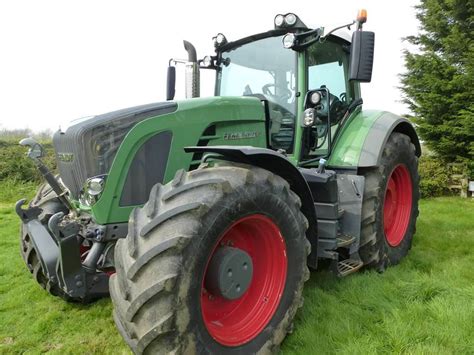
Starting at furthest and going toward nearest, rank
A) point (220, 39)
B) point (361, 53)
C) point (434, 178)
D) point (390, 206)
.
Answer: point (434, 178) → point (390, 206) → point (220, 39) → point (361, 53)

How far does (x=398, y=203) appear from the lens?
4.64 m

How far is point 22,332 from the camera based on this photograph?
116 inches

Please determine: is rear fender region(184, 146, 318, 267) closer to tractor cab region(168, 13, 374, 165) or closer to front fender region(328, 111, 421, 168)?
tractor cab region(168, 13, 374, 165)

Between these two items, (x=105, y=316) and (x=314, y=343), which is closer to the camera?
(x=314, y=343)

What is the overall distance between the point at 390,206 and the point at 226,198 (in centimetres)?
299

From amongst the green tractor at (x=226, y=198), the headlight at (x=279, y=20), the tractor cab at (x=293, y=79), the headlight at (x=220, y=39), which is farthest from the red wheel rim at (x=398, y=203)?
the headlight at (x=220, y=39)

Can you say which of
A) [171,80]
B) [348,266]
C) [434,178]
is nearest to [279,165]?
[348,266]

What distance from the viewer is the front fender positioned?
3787 millimetres

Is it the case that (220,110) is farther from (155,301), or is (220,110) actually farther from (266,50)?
(155,301)

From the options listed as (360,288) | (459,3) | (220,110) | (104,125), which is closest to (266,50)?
(220,110)

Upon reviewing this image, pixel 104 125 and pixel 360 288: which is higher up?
pixel 104 125

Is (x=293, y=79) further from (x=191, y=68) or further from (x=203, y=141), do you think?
(x=203, y=141)

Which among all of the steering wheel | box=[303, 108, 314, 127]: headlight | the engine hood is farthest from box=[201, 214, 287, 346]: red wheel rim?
the steering wheel

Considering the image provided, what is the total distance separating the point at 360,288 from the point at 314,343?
1.01 meters
